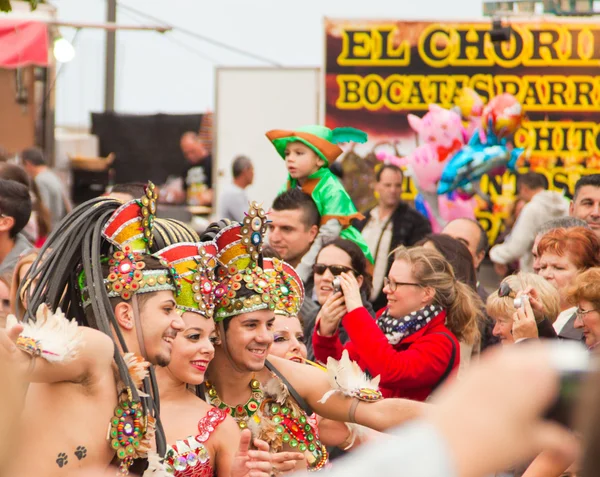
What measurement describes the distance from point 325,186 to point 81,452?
12.3 ft

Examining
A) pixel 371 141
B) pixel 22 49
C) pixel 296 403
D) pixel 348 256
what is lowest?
pixel 296 403

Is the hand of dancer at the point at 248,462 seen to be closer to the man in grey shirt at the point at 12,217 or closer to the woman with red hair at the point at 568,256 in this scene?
the woman with red hair at the point at 568,256

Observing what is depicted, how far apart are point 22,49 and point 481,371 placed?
11.5 m

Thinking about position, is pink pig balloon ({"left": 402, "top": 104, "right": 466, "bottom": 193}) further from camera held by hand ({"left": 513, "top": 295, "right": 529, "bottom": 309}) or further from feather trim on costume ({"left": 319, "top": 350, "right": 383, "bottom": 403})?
feather trim on costume ({"left": 319, "top": 350, "right": 383, "bottom": 403})

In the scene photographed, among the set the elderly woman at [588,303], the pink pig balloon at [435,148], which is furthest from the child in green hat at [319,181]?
the elderly woman at [588,303]

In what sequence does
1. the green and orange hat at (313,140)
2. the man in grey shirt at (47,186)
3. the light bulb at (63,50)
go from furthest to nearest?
the light bulb at (63,50) → the man in grey shirt at (47,186) → the green and orange hat at (313,140)

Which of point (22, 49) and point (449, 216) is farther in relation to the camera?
point (22, 49)

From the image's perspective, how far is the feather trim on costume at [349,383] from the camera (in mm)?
3527

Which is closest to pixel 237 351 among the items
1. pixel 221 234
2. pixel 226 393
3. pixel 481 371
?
pixel 226 393

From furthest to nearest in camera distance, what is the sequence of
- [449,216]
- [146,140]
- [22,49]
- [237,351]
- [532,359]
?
1. [146,140]
2. [22,49]
3. [449,216]
4. [237,351]
5. [532,359]

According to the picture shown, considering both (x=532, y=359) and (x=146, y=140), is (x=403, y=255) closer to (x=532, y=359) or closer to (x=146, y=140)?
(x=532, y=359)

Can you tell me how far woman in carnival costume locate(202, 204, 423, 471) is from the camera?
3.58 meters

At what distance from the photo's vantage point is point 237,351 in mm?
3596

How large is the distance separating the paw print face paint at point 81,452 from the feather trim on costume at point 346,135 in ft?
15.7
